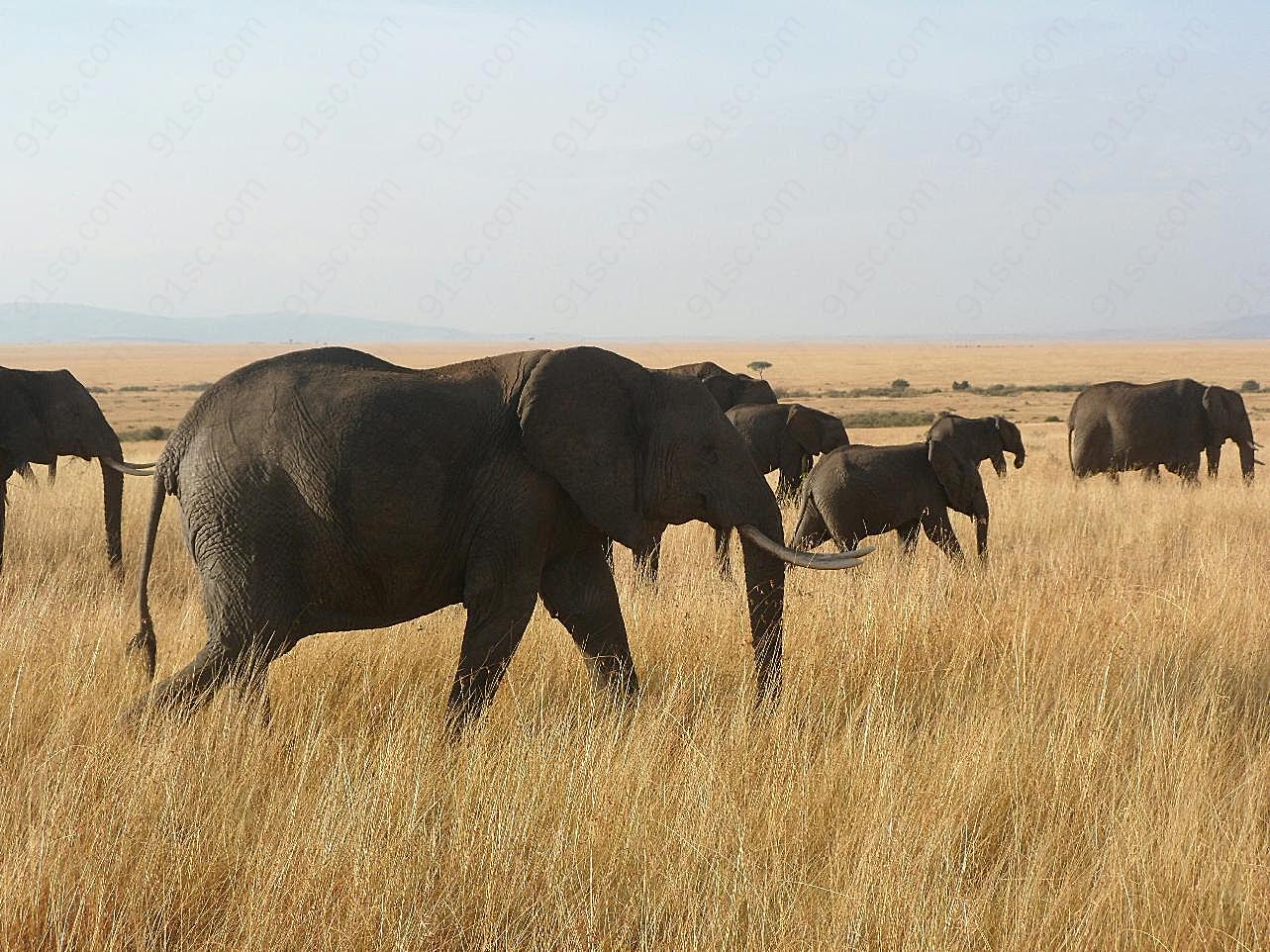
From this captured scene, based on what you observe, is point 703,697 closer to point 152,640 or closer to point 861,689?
point 861,689

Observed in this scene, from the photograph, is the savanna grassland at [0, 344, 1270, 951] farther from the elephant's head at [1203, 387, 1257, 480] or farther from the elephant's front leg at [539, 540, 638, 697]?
the elephant's head at [1203, 387, 1257, 480]

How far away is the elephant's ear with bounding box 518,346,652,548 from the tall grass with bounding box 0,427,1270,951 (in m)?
0.83

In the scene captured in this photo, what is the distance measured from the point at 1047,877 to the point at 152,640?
159 inches

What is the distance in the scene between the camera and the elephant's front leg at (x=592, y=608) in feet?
19.6

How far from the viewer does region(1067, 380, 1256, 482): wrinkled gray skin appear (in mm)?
17109

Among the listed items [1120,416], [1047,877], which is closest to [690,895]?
[1047,877]

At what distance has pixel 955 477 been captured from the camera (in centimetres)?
1027

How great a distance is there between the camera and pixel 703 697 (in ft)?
19.6

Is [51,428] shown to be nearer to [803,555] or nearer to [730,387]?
[730,387]

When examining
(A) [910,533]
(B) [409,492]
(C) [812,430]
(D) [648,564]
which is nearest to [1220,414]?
(C) [812,430]

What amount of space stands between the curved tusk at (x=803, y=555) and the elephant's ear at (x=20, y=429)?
7.51 m

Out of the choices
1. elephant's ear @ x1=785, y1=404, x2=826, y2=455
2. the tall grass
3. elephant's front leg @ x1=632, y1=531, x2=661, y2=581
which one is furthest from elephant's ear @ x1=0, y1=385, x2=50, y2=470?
elephant's ear @ x1=785, y1=404, x2=826, y2=455

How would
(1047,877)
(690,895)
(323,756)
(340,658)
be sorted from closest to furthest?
(690,895) < (1047,877) < (323,756) < (340,658)

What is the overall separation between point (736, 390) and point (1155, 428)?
249 inches
